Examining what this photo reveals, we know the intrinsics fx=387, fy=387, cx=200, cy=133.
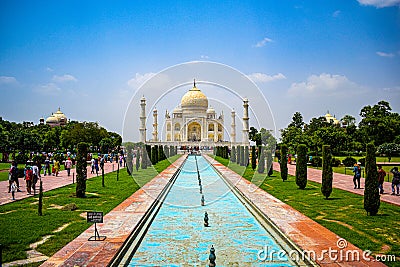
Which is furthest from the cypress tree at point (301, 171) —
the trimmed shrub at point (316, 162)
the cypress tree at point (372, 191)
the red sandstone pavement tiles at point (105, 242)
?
the trimmed shrub at point (316, 162)

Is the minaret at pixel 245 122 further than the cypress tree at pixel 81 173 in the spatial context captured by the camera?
Yes

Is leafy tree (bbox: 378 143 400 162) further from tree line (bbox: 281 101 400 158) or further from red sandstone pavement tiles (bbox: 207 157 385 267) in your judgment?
red sandstone pavement tiles (bbox: 207 157 385 267)

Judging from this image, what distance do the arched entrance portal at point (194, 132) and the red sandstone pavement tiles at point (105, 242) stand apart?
161ft

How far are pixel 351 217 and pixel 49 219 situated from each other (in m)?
5.54

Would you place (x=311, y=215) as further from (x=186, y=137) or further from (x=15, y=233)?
(x=186, y=137)

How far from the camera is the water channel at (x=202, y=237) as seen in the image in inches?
200

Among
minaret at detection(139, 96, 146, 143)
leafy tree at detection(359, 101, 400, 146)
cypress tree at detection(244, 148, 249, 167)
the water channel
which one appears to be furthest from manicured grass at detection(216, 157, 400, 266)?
minaret at detection(139, 96, 146, 143)

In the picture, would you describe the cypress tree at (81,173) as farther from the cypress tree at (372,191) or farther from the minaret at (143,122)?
the minaret at (143,122)

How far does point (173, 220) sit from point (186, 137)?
160ft

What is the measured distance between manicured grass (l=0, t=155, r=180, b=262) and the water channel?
3.78 ft

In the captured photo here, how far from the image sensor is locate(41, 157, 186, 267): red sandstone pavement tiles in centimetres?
463

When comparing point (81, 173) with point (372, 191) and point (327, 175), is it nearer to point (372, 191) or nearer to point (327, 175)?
point (327, 175)

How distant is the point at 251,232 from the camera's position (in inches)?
259

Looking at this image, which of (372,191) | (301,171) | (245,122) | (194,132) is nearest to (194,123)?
(194,132)
